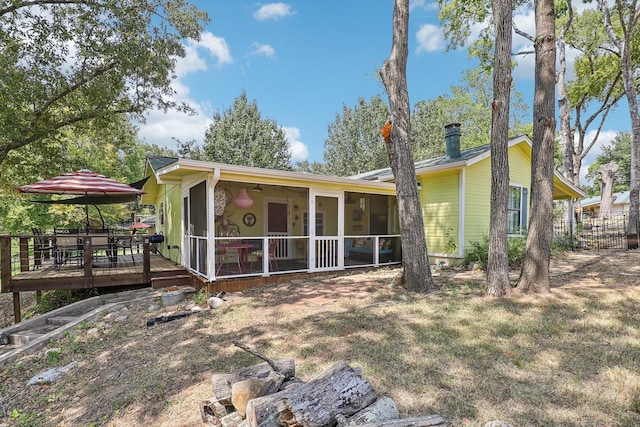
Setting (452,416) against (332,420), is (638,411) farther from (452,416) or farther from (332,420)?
(332,420)

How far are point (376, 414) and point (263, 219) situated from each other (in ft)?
26.8

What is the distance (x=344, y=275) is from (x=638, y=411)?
6.02 meters

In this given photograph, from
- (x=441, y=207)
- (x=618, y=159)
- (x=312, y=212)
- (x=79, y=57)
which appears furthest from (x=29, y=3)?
(x=618, y=159)

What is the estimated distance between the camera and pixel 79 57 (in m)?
9.20

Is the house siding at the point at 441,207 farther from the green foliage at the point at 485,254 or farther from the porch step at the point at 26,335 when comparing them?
the porch step at the point at 26,335

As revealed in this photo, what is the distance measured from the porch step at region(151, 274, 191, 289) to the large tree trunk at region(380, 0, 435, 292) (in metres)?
5.22

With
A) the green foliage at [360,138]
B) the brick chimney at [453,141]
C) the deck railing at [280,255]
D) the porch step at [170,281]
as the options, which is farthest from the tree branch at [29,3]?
the green foliage at [360,138]

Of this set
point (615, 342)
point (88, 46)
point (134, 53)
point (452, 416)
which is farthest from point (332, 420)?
point (88, 46)

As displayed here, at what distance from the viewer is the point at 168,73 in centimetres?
1093

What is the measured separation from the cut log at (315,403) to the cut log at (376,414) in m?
0.08

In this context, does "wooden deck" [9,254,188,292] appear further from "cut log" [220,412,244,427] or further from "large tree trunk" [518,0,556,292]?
"large tree trunk" [518,0,556,292]

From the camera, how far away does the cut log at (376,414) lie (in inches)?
83.7

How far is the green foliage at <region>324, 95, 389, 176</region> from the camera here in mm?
26469

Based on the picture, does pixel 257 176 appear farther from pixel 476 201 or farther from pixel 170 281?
pixel 476 201
